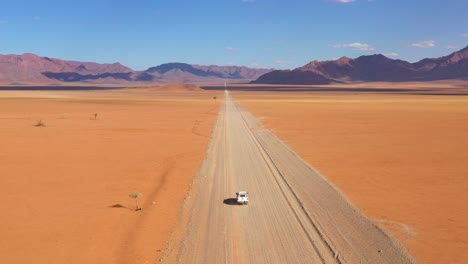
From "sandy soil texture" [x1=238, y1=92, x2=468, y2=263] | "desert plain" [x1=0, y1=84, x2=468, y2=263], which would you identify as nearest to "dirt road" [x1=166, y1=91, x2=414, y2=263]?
"desert plain" [x1=0, y1=84, x2=468, y2=263]

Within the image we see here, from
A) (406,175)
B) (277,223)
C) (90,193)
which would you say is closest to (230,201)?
(277,223)

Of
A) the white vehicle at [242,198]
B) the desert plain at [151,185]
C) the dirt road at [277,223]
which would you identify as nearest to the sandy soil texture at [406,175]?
the desert plain at [151,185]

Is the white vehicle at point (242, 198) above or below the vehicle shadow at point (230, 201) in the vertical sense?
above

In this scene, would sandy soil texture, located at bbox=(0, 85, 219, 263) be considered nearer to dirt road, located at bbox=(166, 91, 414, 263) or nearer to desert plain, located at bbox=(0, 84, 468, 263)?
desert plain, located at bbox=(0, 84, 468, 263)

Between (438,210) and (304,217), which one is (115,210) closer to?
(304,217)

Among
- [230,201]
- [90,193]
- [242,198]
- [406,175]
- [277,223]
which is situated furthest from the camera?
[406,175]

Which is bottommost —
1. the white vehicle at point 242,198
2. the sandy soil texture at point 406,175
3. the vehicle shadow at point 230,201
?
the sandy soil texture at point 406,175

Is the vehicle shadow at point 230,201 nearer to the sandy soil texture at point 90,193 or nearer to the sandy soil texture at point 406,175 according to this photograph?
the sandy soil texture at point 90,193

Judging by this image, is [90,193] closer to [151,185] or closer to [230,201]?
[151,185]
